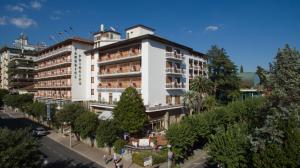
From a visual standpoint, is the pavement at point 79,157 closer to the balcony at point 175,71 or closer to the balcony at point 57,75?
the balcony at point 175,71

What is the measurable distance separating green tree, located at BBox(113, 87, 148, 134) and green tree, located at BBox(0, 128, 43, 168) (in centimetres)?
1723

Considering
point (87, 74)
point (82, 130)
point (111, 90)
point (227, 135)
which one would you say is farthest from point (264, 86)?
point (87, 74)

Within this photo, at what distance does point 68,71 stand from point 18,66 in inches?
1861

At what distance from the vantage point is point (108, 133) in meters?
33.5

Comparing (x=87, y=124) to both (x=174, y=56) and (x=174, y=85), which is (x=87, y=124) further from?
(x=174, y=56)

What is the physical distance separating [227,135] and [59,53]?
A: 54.2 m

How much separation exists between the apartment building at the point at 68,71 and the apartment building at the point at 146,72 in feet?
9.50

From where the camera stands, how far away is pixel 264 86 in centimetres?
2041

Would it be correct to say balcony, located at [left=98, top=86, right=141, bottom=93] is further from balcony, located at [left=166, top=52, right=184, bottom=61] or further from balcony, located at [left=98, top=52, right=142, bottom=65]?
balcony, located at [left=166, top=52, right=184, bottom=61]

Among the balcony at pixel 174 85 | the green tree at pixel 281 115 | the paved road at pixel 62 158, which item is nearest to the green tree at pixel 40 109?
the paved road at pixel 62 158

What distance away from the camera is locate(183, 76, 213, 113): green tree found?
158ft

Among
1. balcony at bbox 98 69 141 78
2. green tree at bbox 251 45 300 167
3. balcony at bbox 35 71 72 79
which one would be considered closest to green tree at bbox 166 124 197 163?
green tree at bbox 251 45 300 167

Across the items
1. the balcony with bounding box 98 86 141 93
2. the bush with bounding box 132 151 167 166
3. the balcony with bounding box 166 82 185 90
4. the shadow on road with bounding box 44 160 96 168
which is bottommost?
the shadow on road with bounding box 44 160 96 168

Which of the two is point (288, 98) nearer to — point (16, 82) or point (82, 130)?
point (82, 130)
